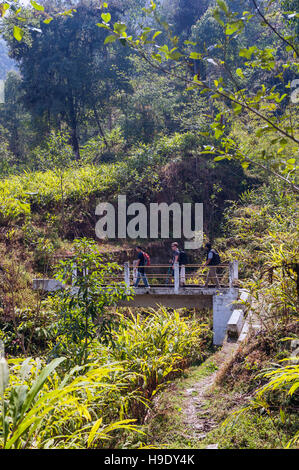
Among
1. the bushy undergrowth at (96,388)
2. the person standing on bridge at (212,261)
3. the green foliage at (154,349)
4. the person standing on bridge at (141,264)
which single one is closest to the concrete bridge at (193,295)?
the person standing on bridge at (141,264)

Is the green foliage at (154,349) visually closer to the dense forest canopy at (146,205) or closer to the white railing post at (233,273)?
the dense forest canopy at (146,205)

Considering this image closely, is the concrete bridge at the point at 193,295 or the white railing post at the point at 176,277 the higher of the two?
the white railing post at the point at 176,277

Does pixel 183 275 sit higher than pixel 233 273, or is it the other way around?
pixel 233 273

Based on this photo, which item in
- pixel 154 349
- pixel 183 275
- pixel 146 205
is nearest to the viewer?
pixel 154 349

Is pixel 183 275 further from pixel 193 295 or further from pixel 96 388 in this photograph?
pixel 96 388

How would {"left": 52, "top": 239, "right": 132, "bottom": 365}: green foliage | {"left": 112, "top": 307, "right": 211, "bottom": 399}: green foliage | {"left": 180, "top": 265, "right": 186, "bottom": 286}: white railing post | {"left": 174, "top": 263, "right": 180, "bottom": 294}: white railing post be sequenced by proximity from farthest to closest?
1. {"left": 180, "top": 265, "right": 186, "bottom": 286}: white railing post
2. {"left": 174, "top": 263, "right": 180, "bottom": 294}: white railing post
3. {"left": 112, "top": 307, "right": 211, "bottom": 399}: green foliage
4. {"left": 52, "top": 239, "right": 132, "bottom": 365}: green foliage

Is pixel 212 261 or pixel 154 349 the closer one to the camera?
pixel 154 349

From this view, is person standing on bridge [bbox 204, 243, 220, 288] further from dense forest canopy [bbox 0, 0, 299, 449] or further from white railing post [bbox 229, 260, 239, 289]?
dense forest canopy [bbox 0, 0, 299, 449]

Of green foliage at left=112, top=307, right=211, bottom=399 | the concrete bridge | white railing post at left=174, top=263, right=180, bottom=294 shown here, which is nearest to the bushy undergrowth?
green foliage at left=112, top=307, right=211, bottom=399

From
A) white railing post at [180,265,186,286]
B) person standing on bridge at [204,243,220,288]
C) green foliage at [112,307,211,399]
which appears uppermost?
person standing on bridge at [204,243,220,288]

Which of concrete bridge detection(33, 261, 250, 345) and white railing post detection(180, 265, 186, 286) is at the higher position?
white railing post detection(180, 265, 186, 286)

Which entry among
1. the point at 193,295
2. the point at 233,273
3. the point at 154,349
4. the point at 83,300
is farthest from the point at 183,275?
the point at 83,300
